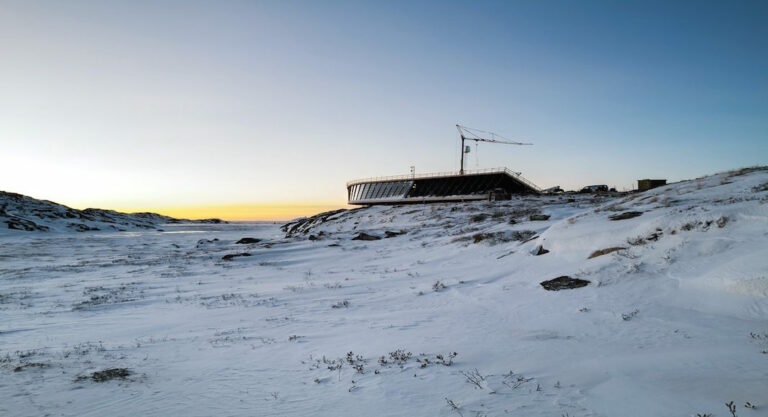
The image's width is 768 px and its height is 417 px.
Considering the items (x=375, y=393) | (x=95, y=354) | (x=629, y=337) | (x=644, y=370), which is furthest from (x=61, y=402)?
(x=629, y=337)

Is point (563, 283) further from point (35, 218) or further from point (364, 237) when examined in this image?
point (35, 218)

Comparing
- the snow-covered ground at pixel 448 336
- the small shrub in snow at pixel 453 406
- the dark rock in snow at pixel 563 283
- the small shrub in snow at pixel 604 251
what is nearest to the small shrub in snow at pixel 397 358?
the snow-covered ground at pixel 448 336

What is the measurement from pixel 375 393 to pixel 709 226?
450 inches

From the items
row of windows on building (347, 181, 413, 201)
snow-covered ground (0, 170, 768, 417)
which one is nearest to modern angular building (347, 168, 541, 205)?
row of windows on building (347, 181, 413, 201)

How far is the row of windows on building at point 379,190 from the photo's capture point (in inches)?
3051

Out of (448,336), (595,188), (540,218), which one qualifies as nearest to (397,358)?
(448,336)

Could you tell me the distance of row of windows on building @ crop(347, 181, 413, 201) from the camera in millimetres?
77500

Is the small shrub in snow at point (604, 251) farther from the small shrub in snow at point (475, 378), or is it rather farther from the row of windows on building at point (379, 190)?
the row of windows on building at point (379, 190)

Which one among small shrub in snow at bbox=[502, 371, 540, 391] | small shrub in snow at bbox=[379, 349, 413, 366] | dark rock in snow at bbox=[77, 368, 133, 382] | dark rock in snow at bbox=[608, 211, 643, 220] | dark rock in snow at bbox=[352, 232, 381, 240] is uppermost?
dark rock in snow at bbox=[608, 211, 643, 220]

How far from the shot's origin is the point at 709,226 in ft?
38.3

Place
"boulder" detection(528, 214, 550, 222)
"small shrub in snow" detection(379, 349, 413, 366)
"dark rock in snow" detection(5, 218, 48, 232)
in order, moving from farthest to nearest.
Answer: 1. "dark rock in snow" detection(5, 218, 48, 232)
2. "boulder" detection(528, 214, 550, 222)
3. "small shrub in snow" detection(379, 349, 413, 366)

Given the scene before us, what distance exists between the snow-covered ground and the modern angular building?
Answer: 50756mm

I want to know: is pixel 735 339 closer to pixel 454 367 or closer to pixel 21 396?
pixel 454 367

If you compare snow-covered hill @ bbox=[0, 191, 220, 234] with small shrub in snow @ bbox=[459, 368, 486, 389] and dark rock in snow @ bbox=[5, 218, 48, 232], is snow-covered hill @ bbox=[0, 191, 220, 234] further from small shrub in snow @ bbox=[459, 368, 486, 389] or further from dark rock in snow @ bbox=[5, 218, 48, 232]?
small shrub in snow @ bbox=[459, 368, 486, 389]
